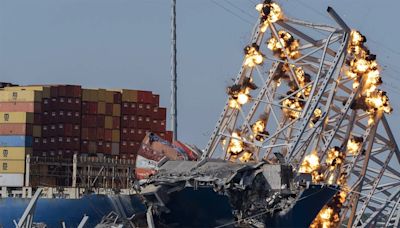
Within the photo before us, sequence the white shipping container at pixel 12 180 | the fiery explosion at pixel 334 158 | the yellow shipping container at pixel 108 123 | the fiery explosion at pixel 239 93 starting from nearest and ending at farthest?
the fiery explosion at pixel 334 158 < the fiery explosion at pixel 239 93 < the white shipping container at pixel 12 180 < the yellow shipping container at pixel 108 123

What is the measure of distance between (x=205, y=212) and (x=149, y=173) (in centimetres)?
577

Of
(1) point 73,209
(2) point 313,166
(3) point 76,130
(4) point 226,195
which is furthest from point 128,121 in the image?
(4) point 226,195

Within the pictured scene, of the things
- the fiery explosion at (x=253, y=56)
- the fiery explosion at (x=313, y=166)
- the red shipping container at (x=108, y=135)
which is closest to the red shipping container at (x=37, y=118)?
the red shipping container at (x=108, y=135)

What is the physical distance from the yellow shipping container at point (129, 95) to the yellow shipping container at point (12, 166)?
38.9 ft

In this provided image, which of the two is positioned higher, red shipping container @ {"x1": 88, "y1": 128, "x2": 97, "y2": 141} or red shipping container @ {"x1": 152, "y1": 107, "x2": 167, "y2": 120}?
red shipping container @ {"x1": 152, "y1": 107, "x2": 167, "y2": 120}

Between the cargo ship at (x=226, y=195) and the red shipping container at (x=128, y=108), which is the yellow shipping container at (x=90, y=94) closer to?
the red shipping container at (x=128, y=108)

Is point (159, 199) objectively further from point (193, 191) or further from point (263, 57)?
point (263, 57)

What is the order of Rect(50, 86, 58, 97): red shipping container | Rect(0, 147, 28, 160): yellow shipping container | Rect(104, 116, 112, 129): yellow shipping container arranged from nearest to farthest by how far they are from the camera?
1. Rect(0, 147, 28, 160): yellow shipping container
2. Rect(50, 86, 58, 97): red shipping container
3. Rect(104, 116, 112, 129): yellow shipping container

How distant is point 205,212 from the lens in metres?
67.4

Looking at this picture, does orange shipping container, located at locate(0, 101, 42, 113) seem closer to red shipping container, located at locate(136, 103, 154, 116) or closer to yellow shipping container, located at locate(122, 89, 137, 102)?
yellow shipping container, located at locate(122, 89, 137, 102)

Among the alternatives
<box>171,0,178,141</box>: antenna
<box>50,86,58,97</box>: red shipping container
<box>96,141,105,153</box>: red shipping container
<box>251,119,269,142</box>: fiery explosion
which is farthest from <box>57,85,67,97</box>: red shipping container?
<box>251,119,269,142</box>: fiery explosion

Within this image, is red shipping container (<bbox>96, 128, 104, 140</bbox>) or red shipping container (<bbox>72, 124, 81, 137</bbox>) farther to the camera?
red shipping container (<bbox>96, 128, 104, 140</bbox>)

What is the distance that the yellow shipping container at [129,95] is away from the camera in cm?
9738

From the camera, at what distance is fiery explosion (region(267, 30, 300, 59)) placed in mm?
77375
